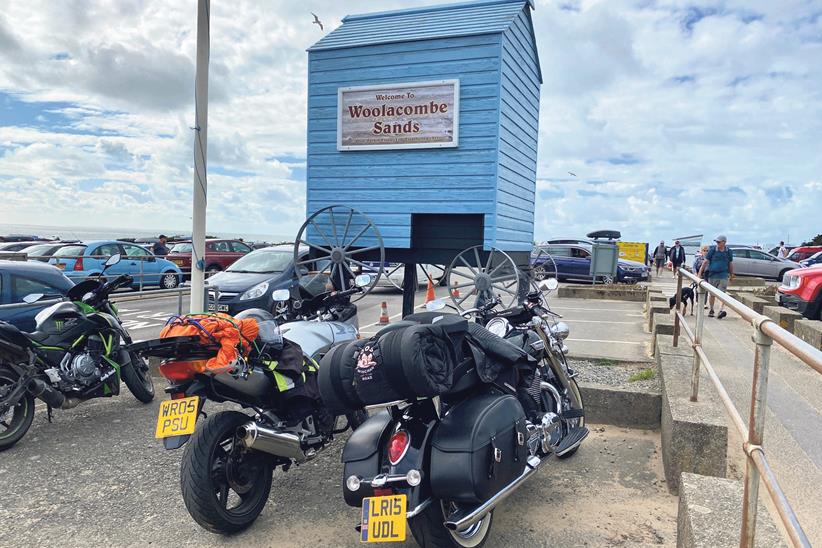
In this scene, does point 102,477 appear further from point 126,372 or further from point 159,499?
point 126,372

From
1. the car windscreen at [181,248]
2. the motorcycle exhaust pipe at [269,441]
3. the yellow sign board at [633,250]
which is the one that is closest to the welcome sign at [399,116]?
the motorcycle exhaust pipe at [269,441]

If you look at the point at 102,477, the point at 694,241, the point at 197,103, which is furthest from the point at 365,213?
the point at 694,241

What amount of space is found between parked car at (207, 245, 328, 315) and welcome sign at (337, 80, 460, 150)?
112 inches

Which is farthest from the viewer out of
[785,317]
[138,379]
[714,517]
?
[785,317]

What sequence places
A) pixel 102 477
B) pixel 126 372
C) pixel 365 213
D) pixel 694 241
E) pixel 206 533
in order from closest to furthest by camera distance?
pixel 206 533
pixel 102 477
pixel 126 372
pixel 365 213
pixel 694 241

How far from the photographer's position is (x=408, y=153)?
7285mm

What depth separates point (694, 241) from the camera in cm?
3216

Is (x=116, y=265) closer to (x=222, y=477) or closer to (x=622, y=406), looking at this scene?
(x=222, y=477)

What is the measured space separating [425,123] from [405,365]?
5204 millimetres

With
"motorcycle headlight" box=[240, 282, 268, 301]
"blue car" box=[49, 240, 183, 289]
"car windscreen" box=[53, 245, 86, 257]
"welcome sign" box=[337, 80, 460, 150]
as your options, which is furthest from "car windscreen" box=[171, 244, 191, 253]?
"welcome sign" box=[337, 80, 460, 150]

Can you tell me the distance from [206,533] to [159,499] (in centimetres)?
56

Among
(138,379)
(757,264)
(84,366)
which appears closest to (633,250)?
(757,264)

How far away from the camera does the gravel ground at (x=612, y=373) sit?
5.09 m

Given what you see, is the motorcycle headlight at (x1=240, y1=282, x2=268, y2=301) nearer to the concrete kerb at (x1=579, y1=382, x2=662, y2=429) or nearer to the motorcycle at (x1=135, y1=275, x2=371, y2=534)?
the concrete kerb at (x1=579, y1=382, x2=662, y2=429)
